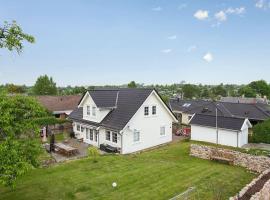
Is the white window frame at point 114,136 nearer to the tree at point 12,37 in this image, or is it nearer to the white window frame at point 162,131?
the white window frame at point 162,131

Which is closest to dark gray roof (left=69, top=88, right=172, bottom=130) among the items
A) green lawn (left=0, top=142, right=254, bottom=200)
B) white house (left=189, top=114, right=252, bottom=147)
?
green lawn (left=0, top=142, right=254, bottom=200)

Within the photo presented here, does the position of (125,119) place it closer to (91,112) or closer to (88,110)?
(91,112)

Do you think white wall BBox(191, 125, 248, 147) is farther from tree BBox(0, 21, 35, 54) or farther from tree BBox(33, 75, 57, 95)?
tree BBox(33, 75, 57, 95)

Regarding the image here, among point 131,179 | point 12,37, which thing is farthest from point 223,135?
point 12,37

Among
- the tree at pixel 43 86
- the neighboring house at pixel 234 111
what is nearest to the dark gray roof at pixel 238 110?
the neighboring house at pixel 234 111

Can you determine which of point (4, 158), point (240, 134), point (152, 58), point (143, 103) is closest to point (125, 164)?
point (143, 103)
